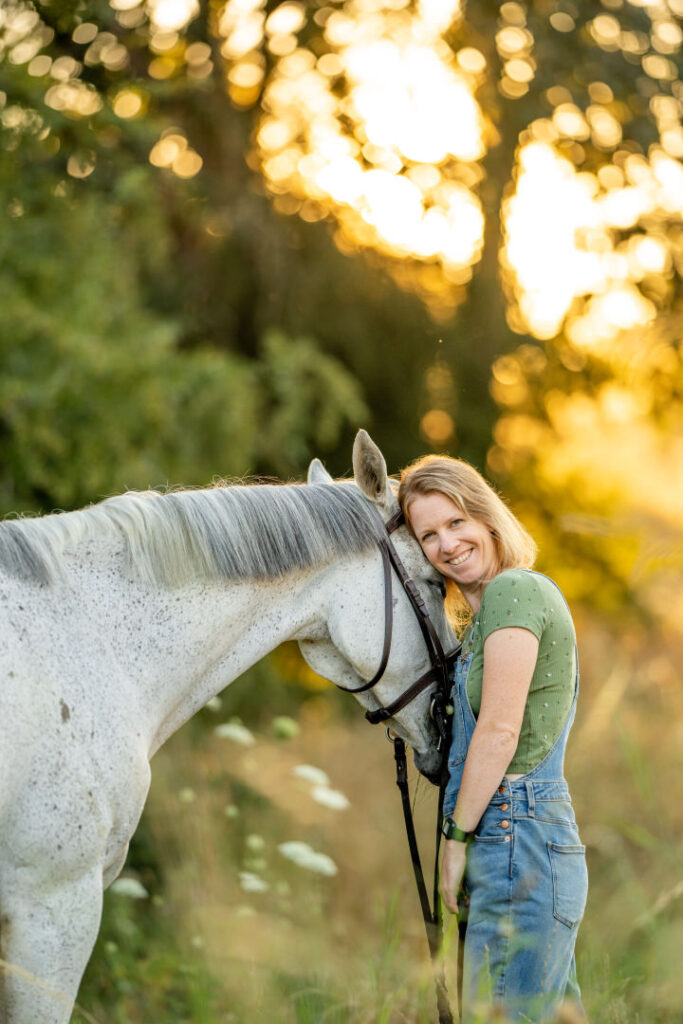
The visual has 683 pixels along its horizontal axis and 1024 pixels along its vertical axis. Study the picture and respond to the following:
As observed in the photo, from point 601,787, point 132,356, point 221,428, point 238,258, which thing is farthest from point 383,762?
point 238,258

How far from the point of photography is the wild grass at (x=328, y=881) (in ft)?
8.59

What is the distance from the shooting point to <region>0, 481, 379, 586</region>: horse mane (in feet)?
7.49

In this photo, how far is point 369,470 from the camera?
2533 millimetres

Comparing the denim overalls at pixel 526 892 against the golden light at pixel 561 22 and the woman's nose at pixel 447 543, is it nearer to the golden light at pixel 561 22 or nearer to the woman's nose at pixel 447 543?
the woman's nose at pixel 447 543

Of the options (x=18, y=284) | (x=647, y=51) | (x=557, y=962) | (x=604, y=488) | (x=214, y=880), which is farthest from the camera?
(x=604, y=488)

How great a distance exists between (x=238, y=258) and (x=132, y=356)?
213 centimetres

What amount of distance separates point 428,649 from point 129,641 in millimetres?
789

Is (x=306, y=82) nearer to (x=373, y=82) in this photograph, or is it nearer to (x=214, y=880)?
(x=373, y=82)

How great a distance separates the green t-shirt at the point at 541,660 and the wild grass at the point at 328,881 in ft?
0.58

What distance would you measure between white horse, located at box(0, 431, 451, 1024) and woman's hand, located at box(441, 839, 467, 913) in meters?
0.37

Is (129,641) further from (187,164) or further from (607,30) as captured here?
(187,164)

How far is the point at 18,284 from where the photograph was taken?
5.14 meters

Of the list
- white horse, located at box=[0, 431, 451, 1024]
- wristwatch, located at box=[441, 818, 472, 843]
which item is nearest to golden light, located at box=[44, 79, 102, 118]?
white horse, located at box=[0, 431, 451, 1024]

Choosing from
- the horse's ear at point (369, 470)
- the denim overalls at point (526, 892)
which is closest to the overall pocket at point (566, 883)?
the denim overalls at point (526, 892)
